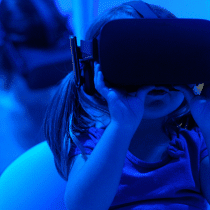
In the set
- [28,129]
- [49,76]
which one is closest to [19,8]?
[49,76]

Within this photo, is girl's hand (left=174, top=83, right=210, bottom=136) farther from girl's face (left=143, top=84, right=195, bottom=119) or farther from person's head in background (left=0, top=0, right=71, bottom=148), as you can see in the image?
person's head in background (left=0, top=0, right=71, bottom=148)

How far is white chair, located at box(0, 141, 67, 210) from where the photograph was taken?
622 millimetres

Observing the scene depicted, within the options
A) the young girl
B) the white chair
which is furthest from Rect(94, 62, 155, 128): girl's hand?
the white chair

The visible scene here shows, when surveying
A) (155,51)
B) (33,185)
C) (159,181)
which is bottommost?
(33,185)

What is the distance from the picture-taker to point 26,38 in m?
0.92

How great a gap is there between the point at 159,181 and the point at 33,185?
0.33 m

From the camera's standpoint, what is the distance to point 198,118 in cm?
45

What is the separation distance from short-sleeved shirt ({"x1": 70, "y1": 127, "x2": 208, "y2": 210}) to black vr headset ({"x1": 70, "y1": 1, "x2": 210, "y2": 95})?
0.20m

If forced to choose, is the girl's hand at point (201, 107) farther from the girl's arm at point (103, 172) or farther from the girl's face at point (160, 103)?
the girl's arm at point (103, 172)

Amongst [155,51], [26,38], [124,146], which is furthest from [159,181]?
[26,38]

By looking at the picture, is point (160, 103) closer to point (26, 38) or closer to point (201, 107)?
point (201, 107)

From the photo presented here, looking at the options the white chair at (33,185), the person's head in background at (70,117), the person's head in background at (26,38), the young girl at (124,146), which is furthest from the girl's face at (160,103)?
the person's head in background at (26,38)

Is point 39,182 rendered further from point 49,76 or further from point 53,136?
point 49,76

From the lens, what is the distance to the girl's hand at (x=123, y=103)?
0.40 m
